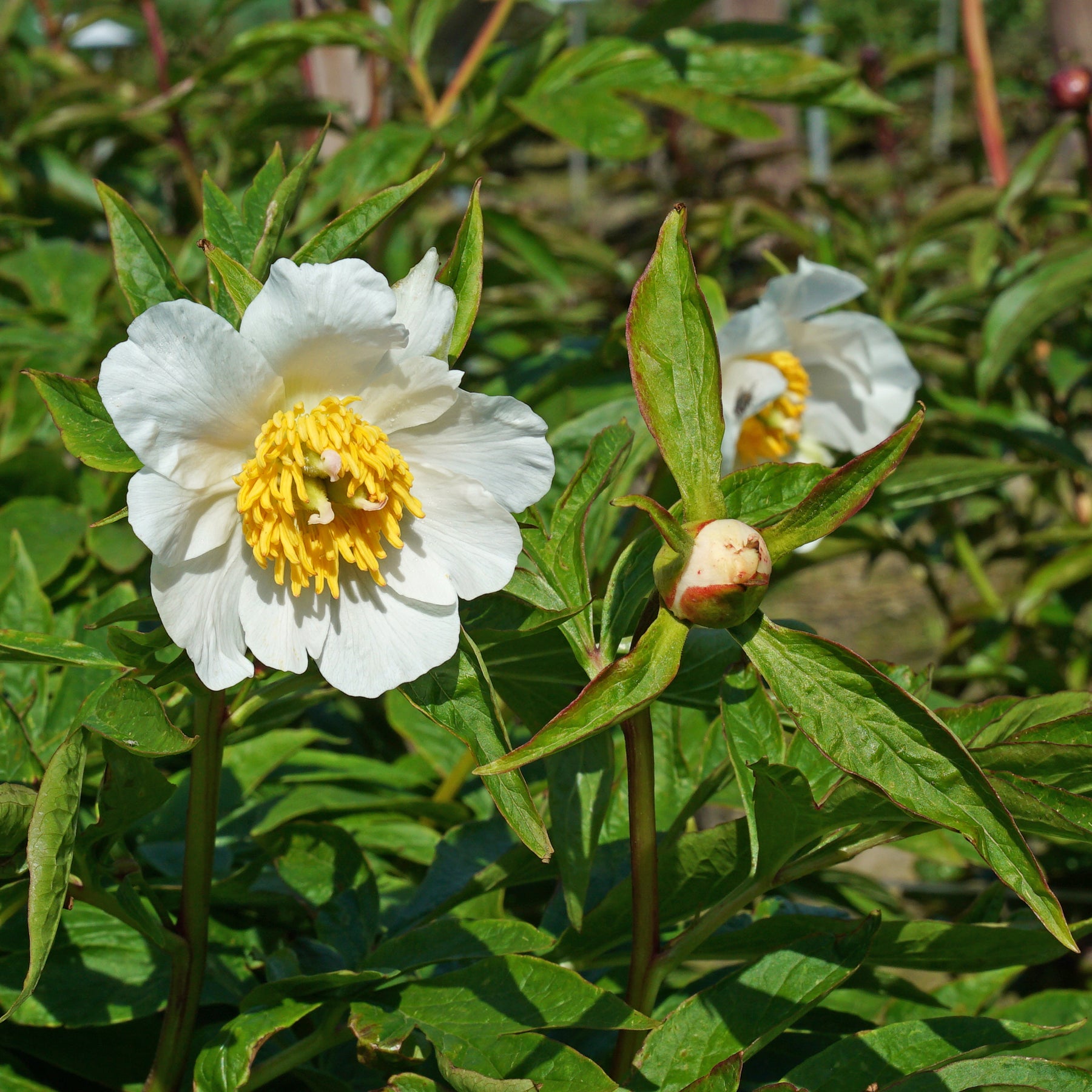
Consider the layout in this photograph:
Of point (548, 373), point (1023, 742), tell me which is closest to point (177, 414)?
point (1023, 742)

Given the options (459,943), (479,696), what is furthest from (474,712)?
(459,943)

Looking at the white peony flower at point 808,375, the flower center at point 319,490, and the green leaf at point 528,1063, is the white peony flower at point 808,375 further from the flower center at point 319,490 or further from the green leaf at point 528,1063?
the green leaf at point 528,1063

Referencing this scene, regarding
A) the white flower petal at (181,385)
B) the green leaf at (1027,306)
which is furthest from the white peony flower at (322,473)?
the green leaf at (1027,306)

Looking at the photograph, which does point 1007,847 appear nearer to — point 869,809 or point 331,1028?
point 869,809

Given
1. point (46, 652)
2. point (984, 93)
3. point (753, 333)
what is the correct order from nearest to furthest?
point (46, 652)
point (753, 333)
point (984, 93)

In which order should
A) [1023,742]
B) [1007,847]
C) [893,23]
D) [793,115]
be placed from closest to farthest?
[1007,847]
[1023,742]
[793,115]
[893,23]

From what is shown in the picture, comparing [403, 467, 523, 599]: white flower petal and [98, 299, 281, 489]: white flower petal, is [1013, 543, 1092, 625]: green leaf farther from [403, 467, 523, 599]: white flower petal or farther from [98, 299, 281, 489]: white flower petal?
[98, 299, 281, 489]: white flower petal

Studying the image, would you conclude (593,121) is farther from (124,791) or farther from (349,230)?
(124,791)
